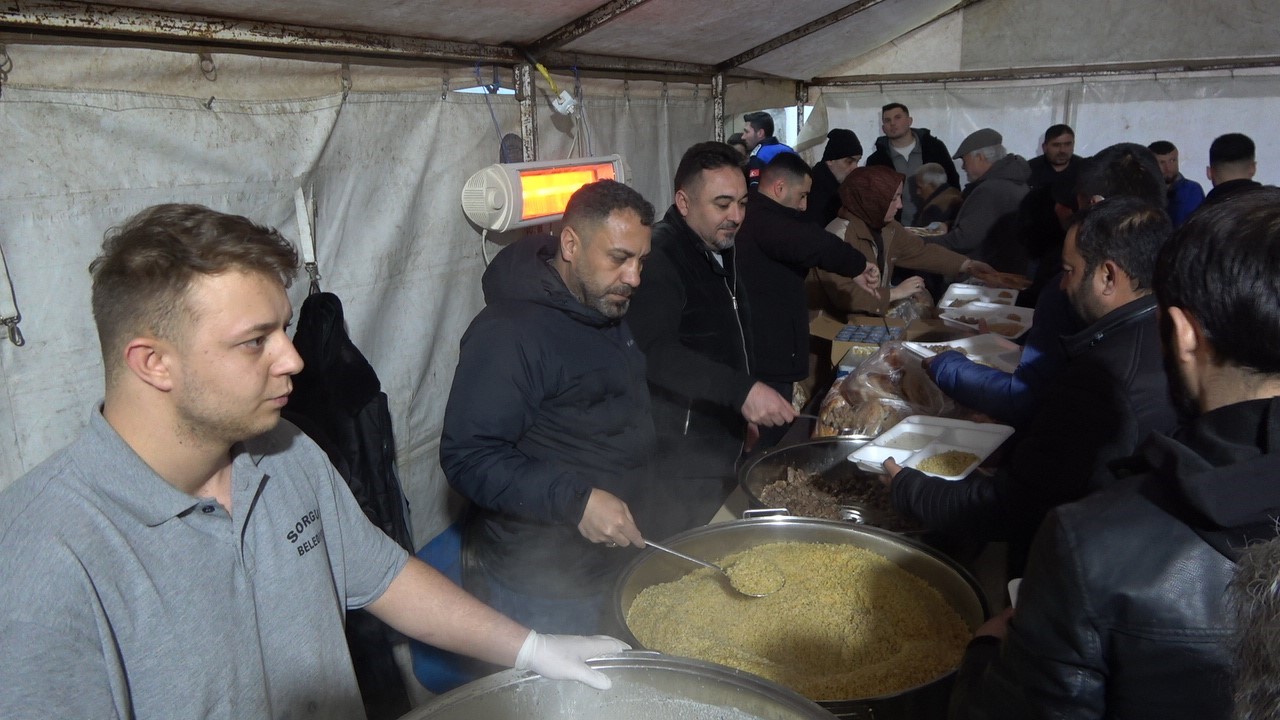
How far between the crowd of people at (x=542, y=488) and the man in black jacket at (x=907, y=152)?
18.3 ft

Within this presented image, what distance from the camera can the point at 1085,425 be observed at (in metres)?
1.68

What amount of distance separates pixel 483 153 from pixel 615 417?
1.50m

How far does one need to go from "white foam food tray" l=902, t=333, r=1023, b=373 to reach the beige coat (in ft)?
3.10

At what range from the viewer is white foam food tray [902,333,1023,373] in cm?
330

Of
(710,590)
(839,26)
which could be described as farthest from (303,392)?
(839,26)

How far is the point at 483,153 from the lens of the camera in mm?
3344

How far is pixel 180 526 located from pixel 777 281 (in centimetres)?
291

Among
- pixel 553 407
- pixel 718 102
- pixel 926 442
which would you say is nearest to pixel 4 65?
pixel 553 407

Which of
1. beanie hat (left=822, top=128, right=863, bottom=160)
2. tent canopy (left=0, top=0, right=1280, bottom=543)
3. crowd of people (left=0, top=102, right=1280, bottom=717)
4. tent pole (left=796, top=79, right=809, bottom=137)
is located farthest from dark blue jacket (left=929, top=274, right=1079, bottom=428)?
tent pole (left=796, top=79, right=809, bottom=137)

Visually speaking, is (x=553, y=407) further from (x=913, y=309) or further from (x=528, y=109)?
(x=913, y=309)

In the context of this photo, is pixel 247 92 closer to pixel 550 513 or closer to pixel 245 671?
pixel 550 513

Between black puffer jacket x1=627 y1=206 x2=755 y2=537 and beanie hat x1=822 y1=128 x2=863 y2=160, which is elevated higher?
beanie hat x1=822 y1=128 x2=863 y2=160

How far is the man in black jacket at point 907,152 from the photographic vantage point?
7.76 metres

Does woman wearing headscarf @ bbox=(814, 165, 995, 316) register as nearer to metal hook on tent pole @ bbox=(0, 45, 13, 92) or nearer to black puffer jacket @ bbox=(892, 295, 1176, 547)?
black puffer jacket @ bbox=(892, 295, 1176, 547)
